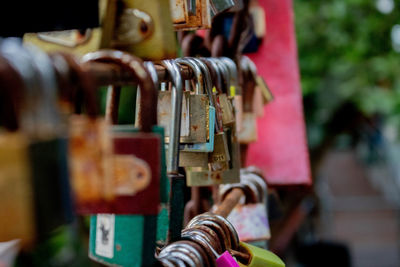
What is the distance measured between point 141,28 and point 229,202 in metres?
0.50

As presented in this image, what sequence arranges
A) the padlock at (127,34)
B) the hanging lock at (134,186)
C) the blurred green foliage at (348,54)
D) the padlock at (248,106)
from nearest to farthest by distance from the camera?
the hanging lock at (134,186), the padlock at (127,34), the padlock at (248,106), the blurred green foliage at (348,54)

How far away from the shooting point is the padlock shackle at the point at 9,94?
391 millimetres

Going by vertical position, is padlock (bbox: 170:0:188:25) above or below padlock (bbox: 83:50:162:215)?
above

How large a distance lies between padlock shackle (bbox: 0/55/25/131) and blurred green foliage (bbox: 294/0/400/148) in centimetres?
321

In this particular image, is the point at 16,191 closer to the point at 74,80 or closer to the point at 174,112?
the point at 74,80

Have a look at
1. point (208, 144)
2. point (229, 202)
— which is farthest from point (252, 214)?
point (208, 144)

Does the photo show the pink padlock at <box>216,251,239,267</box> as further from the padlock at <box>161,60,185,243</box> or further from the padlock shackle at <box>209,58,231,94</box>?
the padlock shackle at <box>209,58,231,94</box>

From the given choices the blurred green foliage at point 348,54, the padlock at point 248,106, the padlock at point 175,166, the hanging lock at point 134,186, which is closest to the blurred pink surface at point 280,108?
the padlock at point 248,106

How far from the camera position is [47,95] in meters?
0.41

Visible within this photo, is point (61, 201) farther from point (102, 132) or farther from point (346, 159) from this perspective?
point (346, 159)

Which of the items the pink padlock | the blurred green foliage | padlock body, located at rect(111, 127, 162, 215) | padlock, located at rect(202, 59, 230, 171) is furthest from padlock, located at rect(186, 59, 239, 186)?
the blurred green foliage

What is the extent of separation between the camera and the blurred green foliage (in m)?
3.41

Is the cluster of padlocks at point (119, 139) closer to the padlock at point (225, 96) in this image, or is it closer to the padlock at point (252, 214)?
the padlock at point (225, 96)

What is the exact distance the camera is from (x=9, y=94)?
395 millimetres
